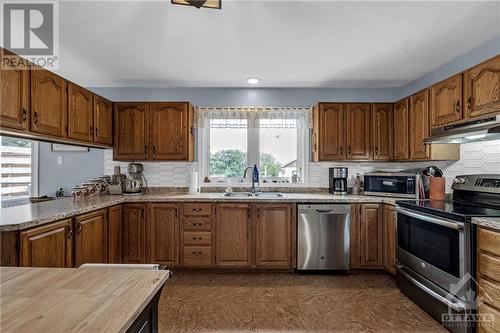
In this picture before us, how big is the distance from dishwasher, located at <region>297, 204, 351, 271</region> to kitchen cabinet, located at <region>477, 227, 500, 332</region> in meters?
1.33

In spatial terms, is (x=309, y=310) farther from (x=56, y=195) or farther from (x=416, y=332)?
(x=56, y=195)

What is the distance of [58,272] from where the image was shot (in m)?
0.93

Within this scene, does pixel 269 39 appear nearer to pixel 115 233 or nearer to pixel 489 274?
pixel 489 274

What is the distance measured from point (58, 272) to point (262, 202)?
2.32 meters

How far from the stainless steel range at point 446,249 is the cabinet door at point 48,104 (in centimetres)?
338

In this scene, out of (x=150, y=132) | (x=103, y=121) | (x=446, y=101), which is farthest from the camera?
(x=150, y=132)

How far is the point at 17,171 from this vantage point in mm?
3420

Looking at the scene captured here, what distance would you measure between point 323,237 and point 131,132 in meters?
2.75

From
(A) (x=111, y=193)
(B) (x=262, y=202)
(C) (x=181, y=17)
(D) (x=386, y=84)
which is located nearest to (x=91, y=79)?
(A) (x=111, y=193)

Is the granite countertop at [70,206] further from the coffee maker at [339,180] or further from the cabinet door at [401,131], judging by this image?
the cabinet door at [401,131]

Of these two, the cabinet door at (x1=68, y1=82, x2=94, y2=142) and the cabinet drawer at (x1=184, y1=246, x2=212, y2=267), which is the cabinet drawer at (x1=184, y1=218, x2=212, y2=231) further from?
the cabinet door at (x1=68, y1=82, x2=94, y2=142)

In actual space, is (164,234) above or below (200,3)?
below

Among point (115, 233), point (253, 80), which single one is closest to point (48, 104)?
point (115, 233)

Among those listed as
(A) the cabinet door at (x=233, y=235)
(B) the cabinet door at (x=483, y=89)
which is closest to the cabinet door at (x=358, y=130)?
(B) the cabinet door at (x=483, y=89)
